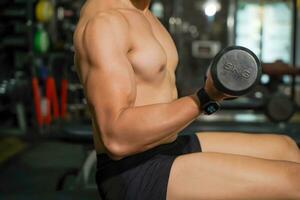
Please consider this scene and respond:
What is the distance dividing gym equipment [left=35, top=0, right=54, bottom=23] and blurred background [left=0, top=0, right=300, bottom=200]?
10 millimetres

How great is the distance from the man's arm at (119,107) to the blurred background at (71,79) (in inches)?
56.6

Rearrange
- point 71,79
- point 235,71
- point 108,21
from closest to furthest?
1. point 235,71
2. point 108,21
3. point 71,79

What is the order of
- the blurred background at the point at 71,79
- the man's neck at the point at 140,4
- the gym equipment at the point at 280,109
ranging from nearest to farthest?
the man's neck at the point at 140,4 < the blurred background at the point at 71,79 < the gym equipment at the point at 280,109

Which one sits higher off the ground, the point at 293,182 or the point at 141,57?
the point at 141,57

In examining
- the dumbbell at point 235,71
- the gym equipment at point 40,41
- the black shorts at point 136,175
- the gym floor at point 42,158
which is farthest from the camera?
the gym equipment at point 40,41

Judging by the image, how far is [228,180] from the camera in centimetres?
122

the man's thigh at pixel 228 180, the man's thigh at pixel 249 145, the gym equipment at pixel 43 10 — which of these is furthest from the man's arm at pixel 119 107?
the gym equipment at pixel 43 10

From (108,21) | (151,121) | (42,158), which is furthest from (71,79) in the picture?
(151,121)

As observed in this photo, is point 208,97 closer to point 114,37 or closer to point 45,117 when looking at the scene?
point 114,37

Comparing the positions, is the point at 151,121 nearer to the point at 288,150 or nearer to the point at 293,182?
the point at 293,182

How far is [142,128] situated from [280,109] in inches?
110

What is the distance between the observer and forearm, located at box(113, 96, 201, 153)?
118 centimetres

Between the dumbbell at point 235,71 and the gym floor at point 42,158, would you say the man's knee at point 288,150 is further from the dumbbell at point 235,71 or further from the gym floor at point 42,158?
the gym floor at point 42,158

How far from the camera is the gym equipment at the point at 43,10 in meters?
5.17
